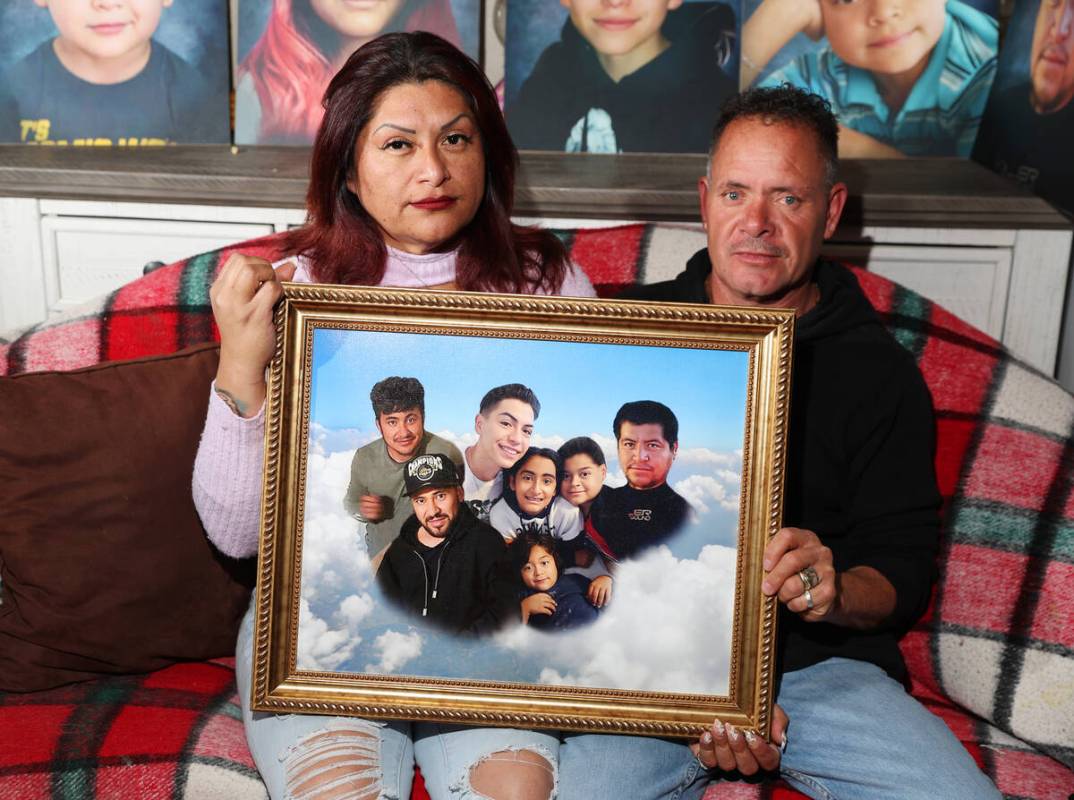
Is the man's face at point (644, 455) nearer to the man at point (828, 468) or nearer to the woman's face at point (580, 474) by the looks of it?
the woman's face at point (580, 474)

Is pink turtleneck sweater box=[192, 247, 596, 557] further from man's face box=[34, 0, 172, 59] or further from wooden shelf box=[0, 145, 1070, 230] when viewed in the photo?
man's face box=[34, 0, 172, 59]

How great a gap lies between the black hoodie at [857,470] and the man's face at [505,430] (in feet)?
1.46

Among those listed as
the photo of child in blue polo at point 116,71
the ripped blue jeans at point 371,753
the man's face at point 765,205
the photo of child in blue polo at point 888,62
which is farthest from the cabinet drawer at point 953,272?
the photo of child in blue polo at point 116,71

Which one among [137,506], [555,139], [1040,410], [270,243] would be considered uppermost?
[555,139]

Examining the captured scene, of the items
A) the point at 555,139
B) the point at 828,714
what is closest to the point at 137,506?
the point at 828,714

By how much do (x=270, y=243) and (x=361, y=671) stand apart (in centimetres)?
91

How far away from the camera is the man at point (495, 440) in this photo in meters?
1.37

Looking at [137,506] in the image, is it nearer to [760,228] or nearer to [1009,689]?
[760,228]

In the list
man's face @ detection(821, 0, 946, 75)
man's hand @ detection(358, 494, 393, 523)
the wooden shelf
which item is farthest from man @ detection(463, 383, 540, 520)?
man's face @ detection(821, 0, 946, 75)

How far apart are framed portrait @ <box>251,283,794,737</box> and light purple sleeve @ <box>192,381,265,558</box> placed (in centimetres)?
12

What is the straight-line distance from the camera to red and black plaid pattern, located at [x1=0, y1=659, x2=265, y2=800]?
1.47m

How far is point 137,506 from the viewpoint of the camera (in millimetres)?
1657

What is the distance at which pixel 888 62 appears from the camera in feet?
8.05

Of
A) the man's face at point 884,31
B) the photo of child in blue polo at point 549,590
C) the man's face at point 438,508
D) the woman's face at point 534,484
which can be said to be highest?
the man's face at point 884,31
